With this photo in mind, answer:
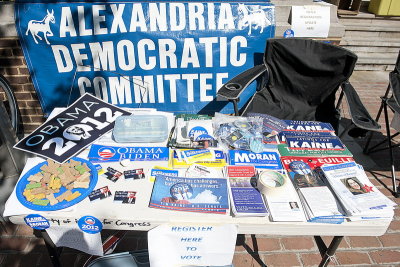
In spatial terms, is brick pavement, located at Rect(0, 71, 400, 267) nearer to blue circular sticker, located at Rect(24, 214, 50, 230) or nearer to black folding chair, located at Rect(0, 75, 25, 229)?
black folding chair, located at Rect(0, 75, 25, 229)

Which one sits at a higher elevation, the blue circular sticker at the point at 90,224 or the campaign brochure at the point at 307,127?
the campaign brochure at the point at 307,127

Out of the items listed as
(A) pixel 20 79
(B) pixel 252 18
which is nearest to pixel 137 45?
(B) pixel 252 18

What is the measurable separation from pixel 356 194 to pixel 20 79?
3212 millimetres

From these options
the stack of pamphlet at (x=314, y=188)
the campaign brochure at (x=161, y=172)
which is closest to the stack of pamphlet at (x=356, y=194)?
the stack of pamphlet at (x=314, y=188)

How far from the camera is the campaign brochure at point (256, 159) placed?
5.26 feet

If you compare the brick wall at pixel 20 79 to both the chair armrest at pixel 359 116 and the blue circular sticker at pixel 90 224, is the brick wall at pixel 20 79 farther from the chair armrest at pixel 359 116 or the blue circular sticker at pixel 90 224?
the chair armrest at pixel 359 116

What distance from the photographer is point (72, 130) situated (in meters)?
1.80

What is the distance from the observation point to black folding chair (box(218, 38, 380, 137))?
8.44 feet

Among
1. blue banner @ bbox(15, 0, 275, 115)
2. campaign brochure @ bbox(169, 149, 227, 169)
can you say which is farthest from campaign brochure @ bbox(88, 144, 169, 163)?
blue banner @ bbox(15, 0, 275, 115)

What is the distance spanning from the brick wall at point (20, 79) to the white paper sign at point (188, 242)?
256 cm

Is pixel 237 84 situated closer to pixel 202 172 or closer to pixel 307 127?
pixel 307 127

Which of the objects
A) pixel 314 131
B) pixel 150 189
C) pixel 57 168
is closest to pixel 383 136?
pixel 314 131

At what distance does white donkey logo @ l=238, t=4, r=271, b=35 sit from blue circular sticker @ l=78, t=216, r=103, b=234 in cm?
231

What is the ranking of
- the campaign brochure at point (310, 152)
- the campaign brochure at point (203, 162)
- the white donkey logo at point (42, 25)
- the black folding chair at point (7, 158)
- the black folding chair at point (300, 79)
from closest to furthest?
the campaign brochure at point (203, 162), the campaign brochure at point (310, 152), the black folding chair at point (7, 158), the black folding chair at point (300, 79), the white donkey logo at point (42, 25)
